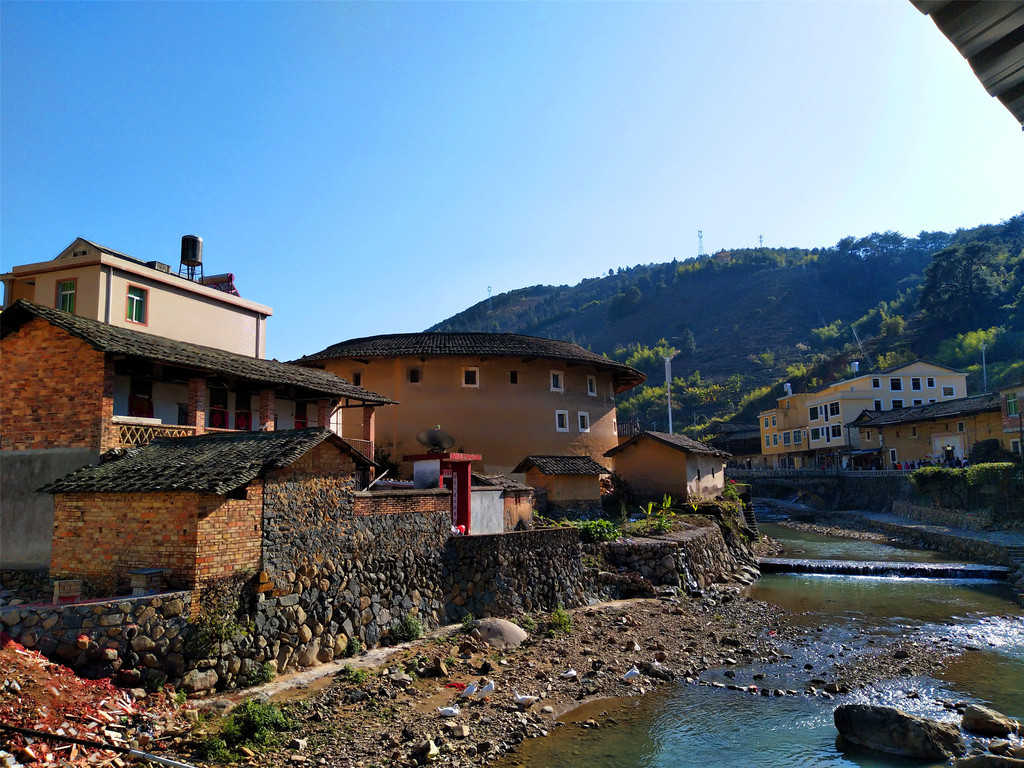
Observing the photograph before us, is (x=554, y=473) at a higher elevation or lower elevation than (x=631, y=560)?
higher

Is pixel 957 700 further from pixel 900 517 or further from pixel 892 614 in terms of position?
pixel 900 517

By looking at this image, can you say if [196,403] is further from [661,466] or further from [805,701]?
[661,466]

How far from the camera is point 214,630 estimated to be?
11102 mm

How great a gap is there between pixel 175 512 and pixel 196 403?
19.1 ft

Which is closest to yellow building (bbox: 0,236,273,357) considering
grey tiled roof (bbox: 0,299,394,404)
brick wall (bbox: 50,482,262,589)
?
grey tiled roof (bbox: 0,299,394,404)

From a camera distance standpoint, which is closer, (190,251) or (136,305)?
(136,305)

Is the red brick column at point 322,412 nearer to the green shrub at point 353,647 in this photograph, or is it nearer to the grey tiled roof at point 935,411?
the green shrub at point 353,647

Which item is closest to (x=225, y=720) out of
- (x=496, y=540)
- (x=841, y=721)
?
(x=496, y=540)

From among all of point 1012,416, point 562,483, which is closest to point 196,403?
point 562,483

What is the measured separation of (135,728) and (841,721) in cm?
1074

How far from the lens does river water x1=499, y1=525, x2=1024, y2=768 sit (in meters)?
10.6

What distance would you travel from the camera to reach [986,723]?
1130cm

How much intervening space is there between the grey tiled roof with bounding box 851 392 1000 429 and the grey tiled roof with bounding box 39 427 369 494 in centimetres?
4286

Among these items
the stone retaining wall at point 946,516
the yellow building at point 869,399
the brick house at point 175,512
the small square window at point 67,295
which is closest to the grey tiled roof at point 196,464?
the brick house at point 175,512
